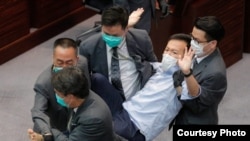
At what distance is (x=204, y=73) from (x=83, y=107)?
0.64 meters

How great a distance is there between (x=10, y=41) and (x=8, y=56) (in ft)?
0.39

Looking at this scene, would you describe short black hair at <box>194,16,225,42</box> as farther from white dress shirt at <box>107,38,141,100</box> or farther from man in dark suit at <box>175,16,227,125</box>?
white dress shirt at <box>107,38,141,100</box>

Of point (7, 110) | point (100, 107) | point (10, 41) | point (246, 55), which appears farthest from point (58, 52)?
point (246, 55)

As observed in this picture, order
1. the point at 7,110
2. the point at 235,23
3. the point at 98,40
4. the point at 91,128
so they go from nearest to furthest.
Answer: the point at 91,128
the point at 98,40
the point at 7,110
the point at 235,23

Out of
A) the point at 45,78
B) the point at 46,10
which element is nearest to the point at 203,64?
the point at 45,78

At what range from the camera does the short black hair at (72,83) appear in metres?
2.93

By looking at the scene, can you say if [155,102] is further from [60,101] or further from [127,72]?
[60,101]

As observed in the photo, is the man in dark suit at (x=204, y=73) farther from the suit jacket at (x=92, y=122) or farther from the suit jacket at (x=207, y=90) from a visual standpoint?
the suit jacket at (x=92, y=122)

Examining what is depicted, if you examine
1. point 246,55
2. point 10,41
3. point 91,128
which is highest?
point 91,128

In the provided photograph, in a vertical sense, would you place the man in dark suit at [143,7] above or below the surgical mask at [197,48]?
below

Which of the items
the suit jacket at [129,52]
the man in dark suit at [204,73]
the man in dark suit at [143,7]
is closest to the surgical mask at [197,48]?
the man in dark suit at [204,73]

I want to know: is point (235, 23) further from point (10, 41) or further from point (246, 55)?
point (10, 41)

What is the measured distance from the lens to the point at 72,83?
293 cm

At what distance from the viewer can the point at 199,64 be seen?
3297 mm
